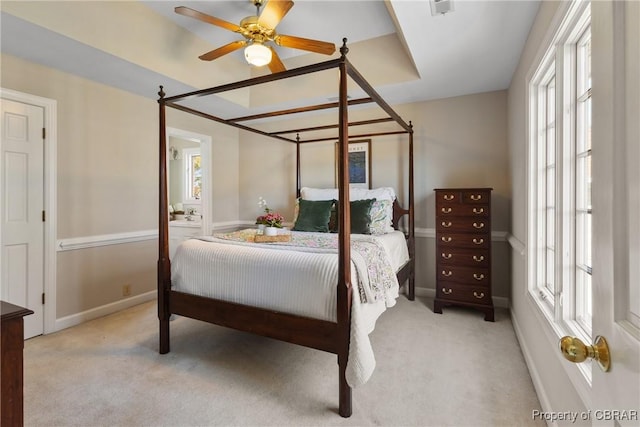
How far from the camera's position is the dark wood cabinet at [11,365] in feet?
3.22

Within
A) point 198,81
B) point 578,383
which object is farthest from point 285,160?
point 578,383

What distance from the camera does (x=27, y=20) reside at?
2.05 m

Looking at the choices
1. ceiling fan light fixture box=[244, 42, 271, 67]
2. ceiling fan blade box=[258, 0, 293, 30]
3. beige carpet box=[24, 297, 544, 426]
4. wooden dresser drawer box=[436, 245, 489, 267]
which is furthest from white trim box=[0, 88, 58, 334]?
wooden dresser drawer box=[436, 245, 489, 267]

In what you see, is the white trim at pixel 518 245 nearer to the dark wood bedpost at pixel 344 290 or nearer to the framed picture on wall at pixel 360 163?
the dark wood bedpost at pixel 344 290

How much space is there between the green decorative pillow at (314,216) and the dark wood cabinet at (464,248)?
1.20 metres

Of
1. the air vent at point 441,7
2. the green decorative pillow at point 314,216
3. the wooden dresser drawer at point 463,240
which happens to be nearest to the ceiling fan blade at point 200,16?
the air vent at point 441,7

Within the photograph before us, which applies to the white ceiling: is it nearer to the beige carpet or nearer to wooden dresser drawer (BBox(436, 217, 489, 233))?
wooden dresser drawer (BBox(436, 217, 489, 233))

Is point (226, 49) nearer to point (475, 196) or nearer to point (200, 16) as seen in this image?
point (200, 16)

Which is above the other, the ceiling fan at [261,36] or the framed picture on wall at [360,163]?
the ceiling fan at [261,36]

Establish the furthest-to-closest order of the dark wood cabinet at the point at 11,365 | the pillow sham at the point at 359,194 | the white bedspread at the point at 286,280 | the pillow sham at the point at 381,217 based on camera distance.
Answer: the pillow sham at the point at 359,194 → the pillow sham at the point at 381,217 → the white bedspread at the point at 286,280 → the dark wood cabinet at the point at 11,365

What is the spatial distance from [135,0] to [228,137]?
2173mm

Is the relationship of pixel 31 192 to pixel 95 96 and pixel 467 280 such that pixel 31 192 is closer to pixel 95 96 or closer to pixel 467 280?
pixel 95 96

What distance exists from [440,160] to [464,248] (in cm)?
113

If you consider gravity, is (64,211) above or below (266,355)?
above
